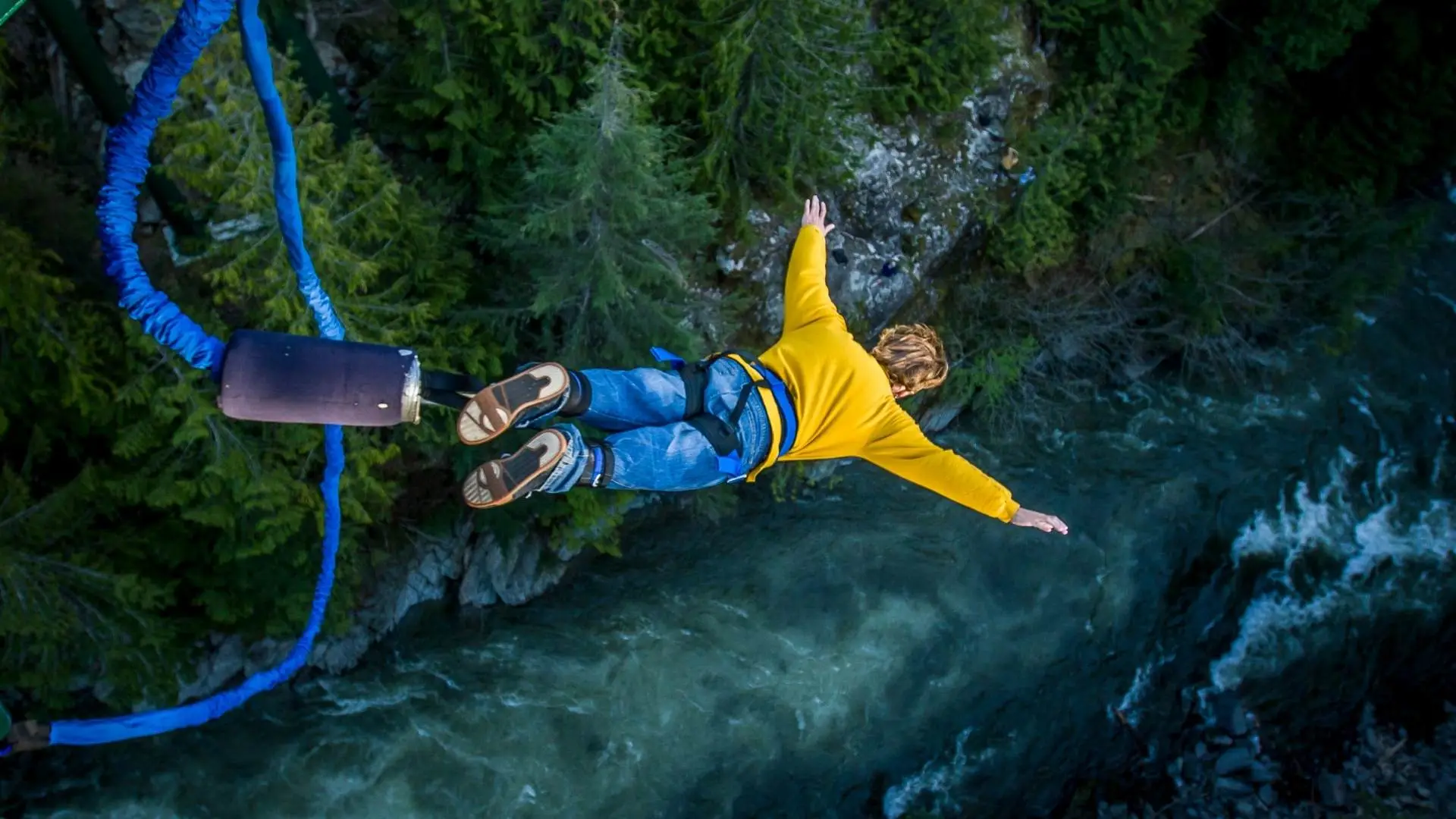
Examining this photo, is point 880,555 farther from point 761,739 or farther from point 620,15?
point 620,15

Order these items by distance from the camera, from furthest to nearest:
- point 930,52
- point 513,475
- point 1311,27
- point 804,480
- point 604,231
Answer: point 804,480 → point 1311,27 → point 930,52 → point 604,231 → point 513,475

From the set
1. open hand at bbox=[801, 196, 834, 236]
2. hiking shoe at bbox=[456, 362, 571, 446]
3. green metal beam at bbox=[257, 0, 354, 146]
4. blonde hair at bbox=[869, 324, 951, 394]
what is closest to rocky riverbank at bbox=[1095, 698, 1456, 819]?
blonde hair at bbox=[869, 324, 951, 394]

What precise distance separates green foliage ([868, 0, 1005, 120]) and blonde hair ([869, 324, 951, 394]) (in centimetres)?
410

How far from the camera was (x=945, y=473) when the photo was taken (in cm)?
432

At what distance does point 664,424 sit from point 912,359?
130 cm

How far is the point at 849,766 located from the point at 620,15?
23.4 ft

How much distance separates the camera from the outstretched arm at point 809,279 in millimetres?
4590

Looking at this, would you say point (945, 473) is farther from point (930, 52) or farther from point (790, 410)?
point (930, 52)

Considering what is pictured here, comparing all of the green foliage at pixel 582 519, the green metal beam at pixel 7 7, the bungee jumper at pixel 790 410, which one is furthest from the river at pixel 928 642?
the green metal beam at pixel 7 7

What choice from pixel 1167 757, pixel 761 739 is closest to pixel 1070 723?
pixel 1167 757

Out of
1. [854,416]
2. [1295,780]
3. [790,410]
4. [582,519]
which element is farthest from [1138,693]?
[790,410]

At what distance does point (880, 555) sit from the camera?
980 cm

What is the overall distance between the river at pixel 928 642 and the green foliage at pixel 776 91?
378cm

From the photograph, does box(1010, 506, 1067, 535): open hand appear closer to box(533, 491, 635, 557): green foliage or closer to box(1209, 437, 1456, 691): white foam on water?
box(533, 491, 635, 557): green foliage
